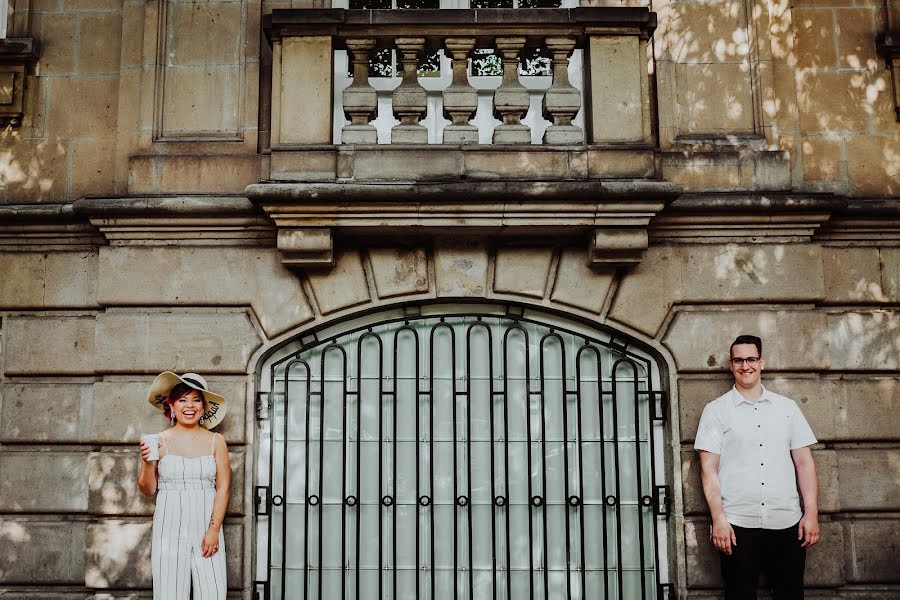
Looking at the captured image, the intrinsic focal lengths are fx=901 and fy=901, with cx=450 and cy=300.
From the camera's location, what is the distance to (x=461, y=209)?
6031mm

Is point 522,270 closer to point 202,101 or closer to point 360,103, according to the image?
point 360,103

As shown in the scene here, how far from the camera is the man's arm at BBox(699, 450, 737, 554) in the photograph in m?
5.58

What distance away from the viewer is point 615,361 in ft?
21.1

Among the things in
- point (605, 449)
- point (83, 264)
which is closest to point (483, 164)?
point (605, 449)

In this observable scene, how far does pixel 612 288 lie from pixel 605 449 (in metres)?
1.13

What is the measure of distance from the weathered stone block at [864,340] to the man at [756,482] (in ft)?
2.80

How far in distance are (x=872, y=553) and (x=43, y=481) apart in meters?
5.72

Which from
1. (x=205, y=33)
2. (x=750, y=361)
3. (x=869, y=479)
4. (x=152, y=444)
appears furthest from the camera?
(x=205, y=33)

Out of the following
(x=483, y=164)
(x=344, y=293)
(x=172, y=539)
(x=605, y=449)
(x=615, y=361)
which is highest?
(x=483, y=164)

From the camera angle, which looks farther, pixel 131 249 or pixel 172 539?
pixel 131 249

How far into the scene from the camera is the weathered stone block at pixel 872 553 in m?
6.11

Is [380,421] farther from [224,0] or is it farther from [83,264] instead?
[224,0]

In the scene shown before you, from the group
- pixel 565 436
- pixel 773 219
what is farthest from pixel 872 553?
pixel 773 219

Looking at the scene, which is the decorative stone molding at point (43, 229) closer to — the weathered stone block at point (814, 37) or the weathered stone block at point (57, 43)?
the weathered stone block at point (57, 43)
